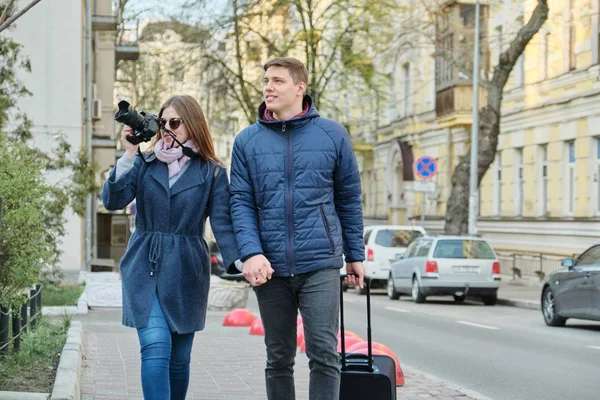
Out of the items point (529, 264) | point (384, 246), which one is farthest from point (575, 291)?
point (529, 264)

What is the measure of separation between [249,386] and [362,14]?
1314 inches

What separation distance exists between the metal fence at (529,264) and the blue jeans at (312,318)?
27.5 metres

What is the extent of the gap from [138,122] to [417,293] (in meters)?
21.8

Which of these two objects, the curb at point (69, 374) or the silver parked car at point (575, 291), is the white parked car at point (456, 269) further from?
the curb at point (69, 374)

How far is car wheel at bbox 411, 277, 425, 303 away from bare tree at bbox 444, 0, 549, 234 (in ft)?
22.0

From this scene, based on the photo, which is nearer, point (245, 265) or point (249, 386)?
point (245, 265)

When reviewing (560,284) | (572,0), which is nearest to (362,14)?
(572,0)

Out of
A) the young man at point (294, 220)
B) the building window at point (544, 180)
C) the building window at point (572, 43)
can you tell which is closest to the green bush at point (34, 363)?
the young man at point (294, 220)

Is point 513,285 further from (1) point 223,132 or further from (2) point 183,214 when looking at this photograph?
(2) point 183,214

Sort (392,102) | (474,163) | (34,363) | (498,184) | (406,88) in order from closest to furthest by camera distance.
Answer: (34,363)
(474,163)
(498,184)
(406,88)
(392,102)

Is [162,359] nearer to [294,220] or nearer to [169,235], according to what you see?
[169,235]

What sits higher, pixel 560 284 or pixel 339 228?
pixel 339 228

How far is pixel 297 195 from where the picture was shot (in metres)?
5.92

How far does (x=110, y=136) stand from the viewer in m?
38.4
